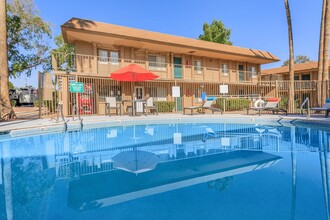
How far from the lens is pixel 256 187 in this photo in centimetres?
332

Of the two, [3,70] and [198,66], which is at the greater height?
[198,66]

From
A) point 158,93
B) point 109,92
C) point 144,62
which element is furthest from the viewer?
point 158,93

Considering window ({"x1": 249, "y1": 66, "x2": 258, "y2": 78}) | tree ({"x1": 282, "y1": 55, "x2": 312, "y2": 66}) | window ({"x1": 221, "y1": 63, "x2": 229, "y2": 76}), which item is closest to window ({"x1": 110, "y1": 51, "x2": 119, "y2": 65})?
window ({"x1": 221, "y1": 63, "x2": 229, "y2": 76})

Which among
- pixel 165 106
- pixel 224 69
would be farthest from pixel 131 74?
pixel 224 69

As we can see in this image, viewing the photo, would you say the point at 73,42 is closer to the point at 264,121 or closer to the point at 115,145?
the point at 115,145

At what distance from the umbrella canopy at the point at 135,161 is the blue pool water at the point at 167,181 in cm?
2

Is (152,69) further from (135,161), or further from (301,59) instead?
(301,59)

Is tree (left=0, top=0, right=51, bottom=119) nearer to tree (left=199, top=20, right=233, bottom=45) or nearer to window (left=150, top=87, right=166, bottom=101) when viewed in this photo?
window (left=150, top=87, right=166, bottom=101)

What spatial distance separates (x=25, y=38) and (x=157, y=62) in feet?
44.0

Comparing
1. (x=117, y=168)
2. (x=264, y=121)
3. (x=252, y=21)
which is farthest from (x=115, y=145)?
(x=252, y=21)

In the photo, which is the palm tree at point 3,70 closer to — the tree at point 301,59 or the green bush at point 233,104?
the green bush at point 233,104

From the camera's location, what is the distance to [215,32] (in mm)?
31344

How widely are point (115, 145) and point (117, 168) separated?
2313 mm

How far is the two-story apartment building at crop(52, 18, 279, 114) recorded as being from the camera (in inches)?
595
